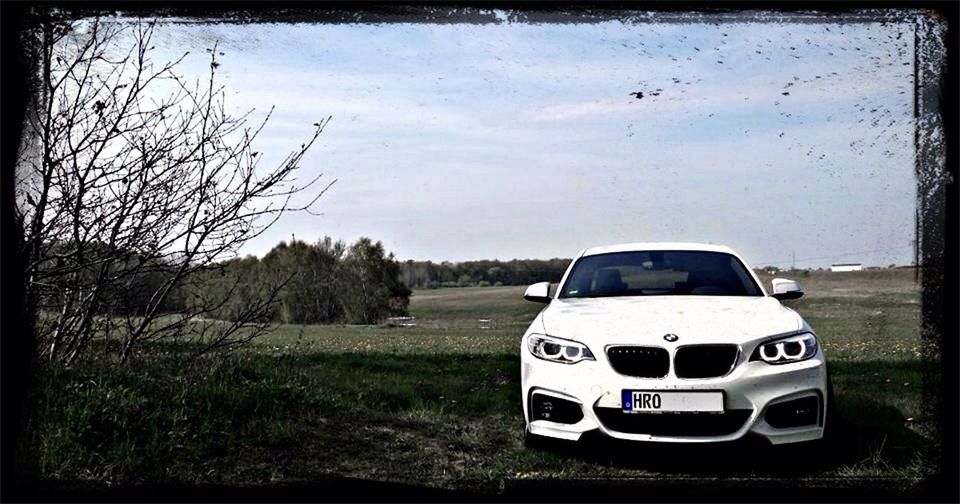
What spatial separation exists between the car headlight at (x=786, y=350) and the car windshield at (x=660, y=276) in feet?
3.81

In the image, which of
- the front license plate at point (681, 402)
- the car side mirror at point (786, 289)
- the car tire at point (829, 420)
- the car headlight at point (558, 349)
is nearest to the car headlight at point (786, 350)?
the car tire at point (829, 420)

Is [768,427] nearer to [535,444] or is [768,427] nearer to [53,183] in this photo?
[535,444]

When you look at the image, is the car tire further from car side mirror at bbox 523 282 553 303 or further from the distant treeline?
the distant treeline

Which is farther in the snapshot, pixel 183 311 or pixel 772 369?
pixel 183 311

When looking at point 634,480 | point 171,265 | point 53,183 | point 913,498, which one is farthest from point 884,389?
point 53,183

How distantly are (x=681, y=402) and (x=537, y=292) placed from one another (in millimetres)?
1729

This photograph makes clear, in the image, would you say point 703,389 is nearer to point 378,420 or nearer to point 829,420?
point 829,420

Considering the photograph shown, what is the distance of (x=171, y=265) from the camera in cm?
669

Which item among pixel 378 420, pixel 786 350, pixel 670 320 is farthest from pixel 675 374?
pixel 378 420

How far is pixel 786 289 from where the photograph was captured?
5.78 m

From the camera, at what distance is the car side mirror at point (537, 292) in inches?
238

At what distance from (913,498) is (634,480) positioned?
66.9 inches

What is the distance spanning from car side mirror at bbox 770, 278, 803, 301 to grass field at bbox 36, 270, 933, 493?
0.65m

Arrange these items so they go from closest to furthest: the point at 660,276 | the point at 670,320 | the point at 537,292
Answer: the point at 670,320 → the point at 537,292 → the point at 660,276
